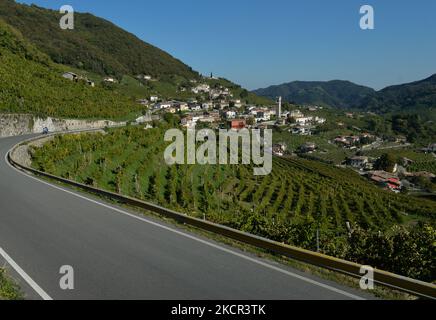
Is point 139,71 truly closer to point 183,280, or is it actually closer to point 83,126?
point 83,126

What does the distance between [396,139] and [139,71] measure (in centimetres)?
11294

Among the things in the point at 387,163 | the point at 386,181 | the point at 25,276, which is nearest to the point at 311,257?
the point at 25,276

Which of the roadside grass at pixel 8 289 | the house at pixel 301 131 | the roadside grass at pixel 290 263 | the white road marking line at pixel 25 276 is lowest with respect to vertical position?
the white road marking line at pixel 25 276

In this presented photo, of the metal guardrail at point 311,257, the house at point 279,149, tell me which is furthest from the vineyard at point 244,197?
the house at point 279,149

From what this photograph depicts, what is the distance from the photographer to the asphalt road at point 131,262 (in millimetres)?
6277

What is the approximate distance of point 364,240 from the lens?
1023 cm

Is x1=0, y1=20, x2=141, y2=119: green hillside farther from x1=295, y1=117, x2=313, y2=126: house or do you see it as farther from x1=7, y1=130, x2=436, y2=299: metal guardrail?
x1=295, y1=117, x2=313, y2=126: house

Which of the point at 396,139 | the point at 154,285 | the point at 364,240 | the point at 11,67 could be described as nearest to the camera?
the point at 154,285

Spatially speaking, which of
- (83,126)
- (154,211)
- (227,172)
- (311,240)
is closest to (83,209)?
(154,211)

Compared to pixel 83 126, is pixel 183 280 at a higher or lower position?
lower

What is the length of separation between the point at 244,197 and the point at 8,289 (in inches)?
1022

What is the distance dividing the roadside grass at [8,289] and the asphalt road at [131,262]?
0.17 metres

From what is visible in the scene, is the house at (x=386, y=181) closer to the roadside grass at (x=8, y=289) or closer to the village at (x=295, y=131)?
the village at (x=295, y=131)

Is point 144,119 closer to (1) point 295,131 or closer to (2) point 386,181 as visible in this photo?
(2) point 386,181
